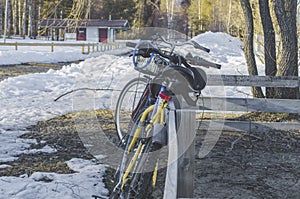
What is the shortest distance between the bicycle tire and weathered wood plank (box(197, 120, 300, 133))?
3.71ft

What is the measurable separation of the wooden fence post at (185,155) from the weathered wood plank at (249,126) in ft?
10.7

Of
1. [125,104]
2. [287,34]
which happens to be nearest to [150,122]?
[125,104]

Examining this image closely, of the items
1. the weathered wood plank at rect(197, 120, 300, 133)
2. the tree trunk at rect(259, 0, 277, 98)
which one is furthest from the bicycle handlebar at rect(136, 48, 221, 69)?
the tree trunk at rect(259, 0, 277, 98)

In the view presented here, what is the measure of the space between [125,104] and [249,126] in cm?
174

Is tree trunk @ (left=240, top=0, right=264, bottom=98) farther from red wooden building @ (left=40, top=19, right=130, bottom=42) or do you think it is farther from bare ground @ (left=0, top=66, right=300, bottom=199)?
red wooden building @ (left=40, top=19, right=130, bottom=42)

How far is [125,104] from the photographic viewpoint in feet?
18.2

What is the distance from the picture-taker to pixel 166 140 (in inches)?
108

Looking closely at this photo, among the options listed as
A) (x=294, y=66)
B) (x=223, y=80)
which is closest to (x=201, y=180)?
(x=223, y=80)

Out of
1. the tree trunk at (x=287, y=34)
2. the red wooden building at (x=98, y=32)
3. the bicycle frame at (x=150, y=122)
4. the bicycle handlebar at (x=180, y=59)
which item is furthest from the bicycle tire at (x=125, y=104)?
the red wooden building at (x=98, y=32)

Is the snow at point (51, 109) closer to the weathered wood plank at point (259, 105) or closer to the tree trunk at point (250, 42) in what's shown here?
the tree trunk at point (250, 42)

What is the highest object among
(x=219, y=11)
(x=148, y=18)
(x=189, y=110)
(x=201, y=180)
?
(x=219, y=11)

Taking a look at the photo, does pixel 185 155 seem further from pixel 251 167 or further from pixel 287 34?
pixel 287 34

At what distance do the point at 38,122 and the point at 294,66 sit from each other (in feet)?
13.5

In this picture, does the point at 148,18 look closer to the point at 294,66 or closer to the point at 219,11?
the point at 294,66
